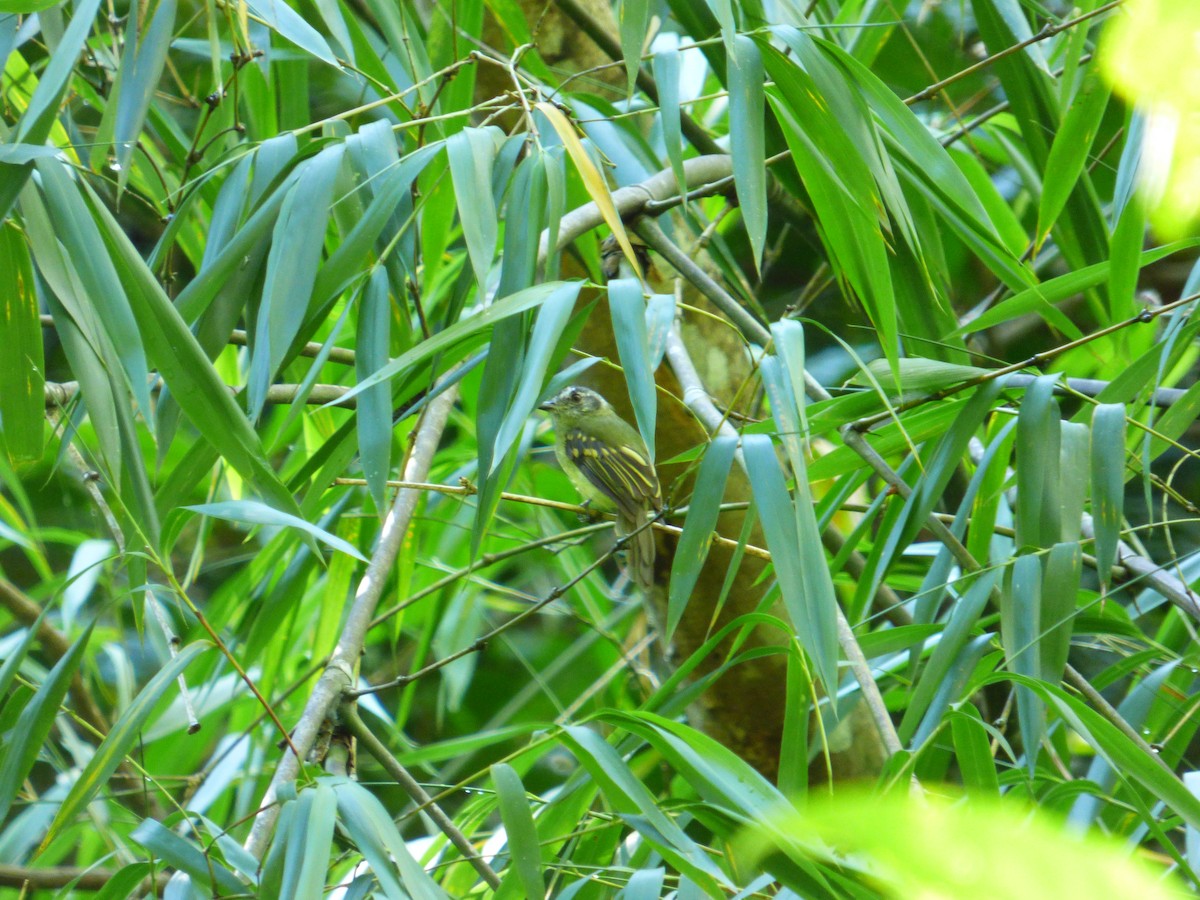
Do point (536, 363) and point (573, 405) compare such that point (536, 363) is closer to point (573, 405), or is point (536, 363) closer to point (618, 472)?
point (618, 472)

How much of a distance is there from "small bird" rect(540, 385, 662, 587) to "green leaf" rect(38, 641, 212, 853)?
3.96 feet

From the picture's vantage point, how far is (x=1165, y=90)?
1.78 metres

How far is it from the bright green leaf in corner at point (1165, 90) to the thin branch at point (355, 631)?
1.24 m

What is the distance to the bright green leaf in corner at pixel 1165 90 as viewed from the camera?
173 centimetres

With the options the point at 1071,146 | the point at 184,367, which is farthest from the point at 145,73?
the point at 1071,146

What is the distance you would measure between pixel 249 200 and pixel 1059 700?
4.20 feet

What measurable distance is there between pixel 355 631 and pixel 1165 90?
4.72 feet

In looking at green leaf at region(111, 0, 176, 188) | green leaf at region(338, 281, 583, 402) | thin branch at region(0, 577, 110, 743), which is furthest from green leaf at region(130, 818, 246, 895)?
thin branch at region(0, 577, 110, 743)

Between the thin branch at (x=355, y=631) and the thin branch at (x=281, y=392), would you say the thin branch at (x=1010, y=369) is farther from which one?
the thin branch at (x=281, y=392)

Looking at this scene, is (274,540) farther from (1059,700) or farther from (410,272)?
(1059,700)

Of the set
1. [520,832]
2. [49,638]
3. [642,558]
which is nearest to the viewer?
[520,832]

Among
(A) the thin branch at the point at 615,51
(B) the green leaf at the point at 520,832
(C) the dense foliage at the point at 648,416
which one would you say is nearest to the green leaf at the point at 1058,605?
(C) the dense foliage at the point at 648,416

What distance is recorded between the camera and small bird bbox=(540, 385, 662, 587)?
272 cm

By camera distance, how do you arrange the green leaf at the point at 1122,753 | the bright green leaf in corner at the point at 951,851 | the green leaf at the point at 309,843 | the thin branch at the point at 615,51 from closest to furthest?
the bright green leaf in corner at the point at 951,851
the green leaf at the point at 309,843
the green leaf at the point at 1122,753
the thin branch at the point at 615,51
